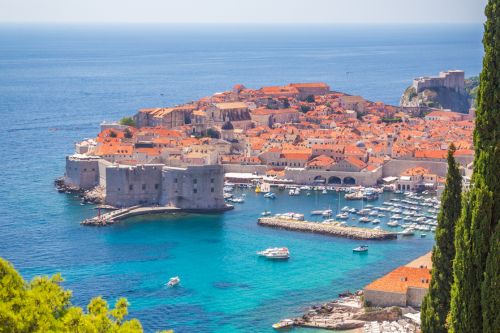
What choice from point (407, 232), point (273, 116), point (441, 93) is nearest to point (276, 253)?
point (407, 232)

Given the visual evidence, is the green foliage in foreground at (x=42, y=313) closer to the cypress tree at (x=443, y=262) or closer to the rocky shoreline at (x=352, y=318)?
the cypress tree at (x=443, y=262)

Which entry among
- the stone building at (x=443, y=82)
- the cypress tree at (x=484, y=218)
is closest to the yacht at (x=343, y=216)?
the cypress tree at (x=484, y=218)

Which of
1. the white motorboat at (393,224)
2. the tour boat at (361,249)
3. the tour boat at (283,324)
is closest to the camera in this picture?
the tour boat at (283,324)

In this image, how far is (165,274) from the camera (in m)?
33.8

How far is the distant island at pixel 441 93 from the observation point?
82.5 metres

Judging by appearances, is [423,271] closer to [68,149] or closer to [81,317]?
[81,317]

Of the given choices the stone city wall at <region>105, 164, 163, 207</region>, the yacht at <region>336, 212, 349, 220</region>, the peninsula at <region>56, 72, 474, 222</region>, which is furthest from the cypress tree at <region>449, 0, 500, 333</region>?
the stone city wall at <region>105, 164, 163, 207</region>

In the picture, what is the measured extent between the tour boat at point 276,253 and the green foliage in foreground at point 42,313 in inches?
904

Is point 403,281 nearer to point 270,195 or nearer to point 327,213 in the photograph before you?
point 327,213

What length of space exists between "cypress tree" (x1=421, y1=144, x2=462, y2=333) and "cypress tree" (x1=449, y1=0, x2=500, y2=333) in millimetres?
3363

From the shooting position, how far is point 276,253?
35.9 metres

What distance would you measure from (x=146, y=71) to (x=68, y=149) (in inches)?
3025

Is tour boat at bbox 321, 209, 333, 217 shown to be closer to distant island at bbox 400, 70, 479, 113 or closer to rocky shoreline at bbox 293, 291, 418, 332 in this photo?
rocky shoreline at bbox 293, 291, 418, 332

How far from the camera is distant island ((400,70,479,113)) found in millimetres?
82500
